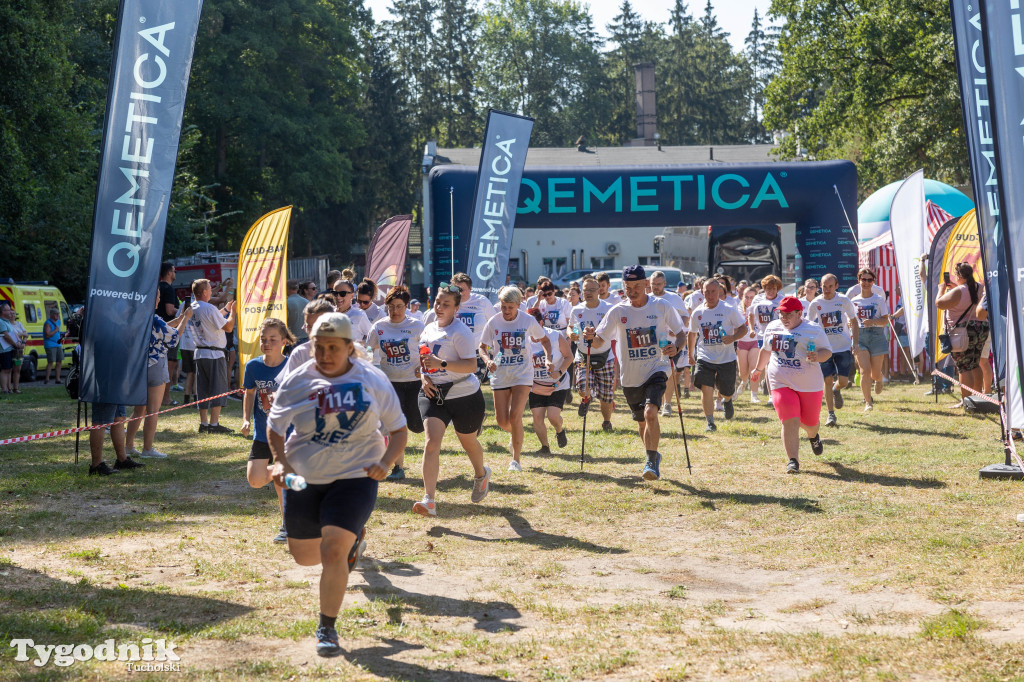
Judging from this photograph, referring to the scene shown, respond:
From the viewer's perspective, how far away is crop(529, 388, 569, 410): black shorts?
40.5ft

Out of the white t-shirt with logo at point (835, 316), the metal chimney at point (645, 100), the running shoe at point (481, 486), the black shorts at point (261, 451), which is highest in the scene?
the metal chimney at point (645, 100)

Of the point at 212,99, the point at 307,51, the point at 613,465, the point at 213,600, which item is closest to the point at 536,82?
the point at 307,51

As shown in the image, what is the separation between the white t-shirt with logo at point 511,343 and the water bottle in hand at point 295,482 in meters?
5.06

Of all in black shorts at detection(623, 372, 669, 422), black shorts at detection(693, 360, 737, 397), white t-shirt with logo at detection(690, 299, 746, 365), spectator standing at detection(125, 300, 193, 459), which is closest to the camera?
black shorts at detection(623, 372, 669, 422)

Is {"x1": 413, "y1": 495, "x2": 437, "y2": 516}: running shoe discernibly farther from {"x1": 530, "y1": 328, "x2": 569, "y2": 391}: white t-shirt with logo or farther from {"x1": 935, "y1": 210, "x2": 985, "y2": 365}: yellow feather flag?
{"x1": 935, "y1": 210, "x2": 985, "y2": 365}: yellow feather flag

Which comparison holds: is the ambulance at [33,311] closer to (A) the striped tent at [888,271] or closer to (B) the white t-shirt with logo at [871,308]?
(B) the white t-shirt with logo at [871,308]

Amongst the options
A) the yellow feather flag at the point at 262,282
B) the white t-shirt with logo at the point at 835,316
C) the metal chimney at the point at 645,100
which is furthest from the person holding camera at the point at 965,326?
the metal chimney at the point at 645,100

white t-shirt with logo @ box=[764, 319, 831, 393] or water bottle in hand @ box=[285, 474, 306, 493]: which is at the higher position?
white t-shirt with logo @ box=[764, 319, 831, 393]

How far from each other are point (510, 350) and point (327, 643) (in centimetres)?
521

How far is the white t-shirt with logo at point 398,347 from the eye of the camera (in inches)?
395

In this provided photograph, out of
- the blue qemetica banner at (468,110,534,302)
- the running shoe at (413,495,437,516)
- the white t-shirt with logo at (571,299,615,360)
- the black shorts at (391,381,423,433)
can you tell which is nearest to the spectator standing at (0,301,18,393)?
the blue qemetica banner at (468,110,534,302)

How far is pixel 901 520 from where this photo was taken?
8.34 meters

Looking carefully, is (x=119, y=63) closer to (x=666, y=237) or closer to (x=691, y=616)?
(x=691, y=616)

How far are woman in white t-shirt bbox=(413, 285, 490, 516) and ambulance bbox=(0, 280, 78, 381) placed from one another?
16.9 metres
